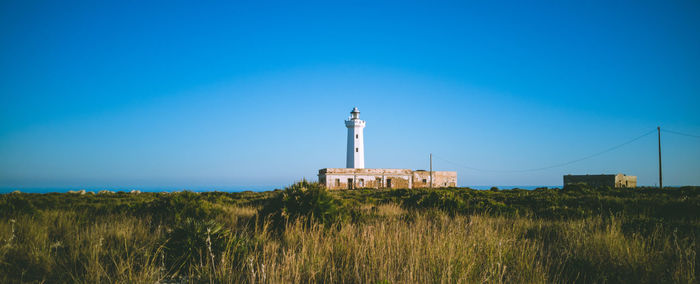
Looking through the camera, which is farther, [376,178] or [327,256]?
[376,178]

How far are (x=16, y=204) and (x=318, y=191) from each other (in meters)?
8.96

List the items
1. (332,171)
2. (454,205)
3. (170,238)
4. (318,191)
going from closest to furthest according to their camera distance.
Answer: (170,238), (318,191), (454,205), (332,171)

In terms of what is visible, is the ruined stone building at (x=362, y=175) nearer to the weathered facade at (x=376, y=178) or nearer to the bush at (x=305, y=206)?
the weathered facade at (x=376, y=178)

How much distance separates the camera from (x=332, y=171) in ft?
132

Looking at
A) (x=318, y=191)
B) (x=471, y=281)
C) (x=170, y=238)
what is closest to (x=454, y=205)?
(x=318, y=191)

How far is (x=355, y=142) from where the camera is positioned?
47.4m

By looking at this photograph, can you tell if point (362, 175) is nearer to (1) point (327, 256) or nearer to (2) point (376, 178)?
(2) point (376, 178)

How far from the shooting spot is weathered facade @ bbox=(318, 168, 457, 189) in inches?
1576

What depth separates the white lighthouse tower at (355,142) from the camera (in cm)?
4716

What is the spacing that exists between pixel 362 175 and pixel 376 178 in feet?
6.10

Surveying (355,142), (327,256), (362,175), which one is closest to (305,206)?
(327,256)

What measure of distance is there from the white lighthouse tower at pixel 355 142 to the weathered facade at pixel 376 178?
5.72m

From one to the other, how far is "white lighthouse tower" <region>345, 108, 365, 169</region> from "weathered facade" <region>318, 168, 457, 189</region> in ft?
18.8

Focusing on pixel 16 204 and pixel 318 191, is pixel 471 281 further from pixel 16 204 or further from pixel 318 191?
pixel 16 204
